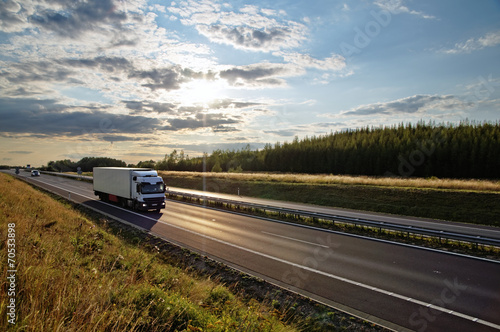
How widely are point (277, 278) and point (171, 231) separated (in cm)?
895

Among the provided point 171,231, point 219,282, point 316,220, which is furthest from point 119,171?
point 219,282

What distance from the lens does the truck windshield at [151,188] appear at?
78.1ft

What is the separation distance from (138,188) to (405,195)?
79.2 ft

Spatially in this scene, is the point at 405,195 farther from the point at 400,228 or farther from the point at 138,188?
the point at 138,188

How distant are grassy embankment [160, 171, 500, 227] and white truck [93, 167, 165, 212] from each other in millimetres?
17185

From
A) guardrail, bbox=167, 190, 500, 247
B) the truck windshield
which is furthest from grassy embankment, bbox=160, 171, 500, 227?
the truck windshield

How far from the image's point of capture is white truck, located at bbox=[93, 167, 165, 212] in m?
23.7

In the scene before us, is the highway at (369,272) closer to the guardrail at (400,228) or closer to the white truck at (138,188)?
the guardrail at (400,228)

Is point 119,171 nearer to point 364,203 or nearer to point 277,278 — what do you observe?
point 277,278

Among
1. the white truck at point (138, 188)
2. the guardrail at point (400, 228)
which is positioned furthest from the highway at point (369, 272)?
the white truck at point (138, 188)

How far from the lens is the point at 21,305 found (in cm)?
400

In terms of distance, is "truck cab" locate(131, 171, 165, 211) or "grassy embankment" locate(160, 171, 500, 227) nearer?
"truck cab" locate(131, 171, 165, 211)

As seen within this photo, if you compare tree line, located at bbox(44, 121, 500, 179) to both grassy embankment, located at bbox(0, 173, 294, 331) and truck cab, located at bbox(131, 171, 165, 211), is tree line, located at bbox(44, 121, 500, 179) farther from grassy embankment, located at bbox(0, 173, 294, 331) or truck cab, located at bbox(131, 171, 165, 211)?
grassy embankment, located at bbox(0, 173, 294, 331)

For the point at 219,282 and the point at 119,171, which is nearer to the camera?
the point at 219,282
